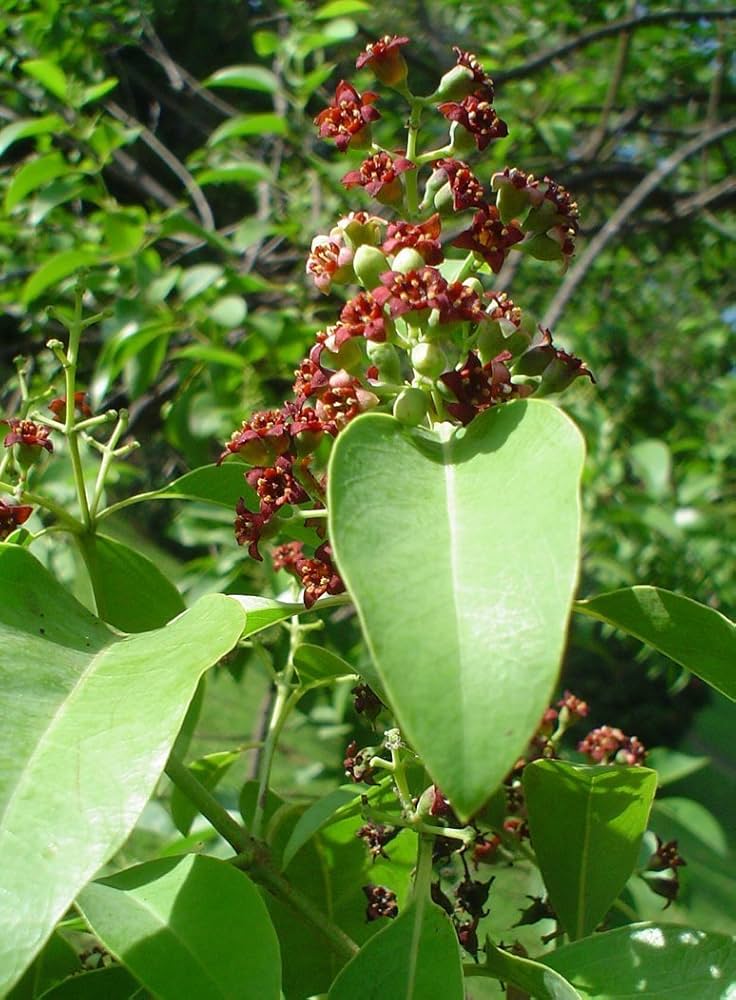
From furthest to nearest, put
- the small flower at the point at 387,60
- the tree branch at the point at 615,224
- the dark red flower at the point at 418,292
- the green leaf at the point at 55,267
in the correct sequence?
the tree branch at the point at 615,224 → the green leaf at the point at 55,267 → the small flower at the point at 387,60 → the dark red flower at the point at 418,292

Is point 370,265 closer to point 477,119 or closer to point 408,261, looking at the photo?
point 408,261

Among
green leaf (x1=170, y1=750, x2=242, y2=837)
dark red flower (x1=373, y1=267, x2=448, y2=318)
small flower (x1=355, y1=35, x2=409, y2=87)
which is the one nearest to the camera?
dark red flower (x1=373, y1=267, x2=448, y2=318)

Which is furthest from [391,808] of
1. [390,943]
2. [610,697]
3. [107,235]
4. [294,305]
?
[610,697]

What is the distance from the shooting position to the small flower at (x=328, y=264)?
0.82m

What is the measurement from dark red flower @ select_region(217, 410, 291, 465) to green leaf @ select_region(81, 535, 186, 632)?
224 millimetres

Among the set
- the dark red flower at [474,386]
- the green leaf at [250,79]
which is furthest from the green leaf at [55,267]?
the dark red flower at [474,386]

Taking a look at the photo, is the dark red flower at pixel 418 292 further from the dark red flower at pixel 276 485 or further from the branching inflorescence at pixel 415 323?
the dark red flower at pixel 276 485

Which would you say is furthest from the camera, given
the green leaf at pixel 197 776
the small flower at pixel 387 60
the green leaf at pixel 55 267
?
the green leaf at pixel 55 267

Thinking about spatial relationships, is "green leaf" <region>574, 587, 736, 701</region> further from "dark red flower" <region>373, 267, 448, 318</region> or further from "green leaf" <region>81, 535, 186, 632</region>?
"green leaf" <region>81, 535, 186, 632</region>

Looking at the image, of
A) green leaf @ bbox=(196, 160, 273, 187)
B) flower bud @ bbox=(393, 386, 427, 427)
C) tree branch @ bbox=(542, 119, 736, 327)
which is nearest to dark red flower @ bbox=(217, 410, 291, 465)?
flower bud @ bbox=(393, 386, 427, 427)

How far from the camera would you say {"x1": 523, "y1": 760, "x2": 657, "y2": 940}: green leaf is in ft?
2.73

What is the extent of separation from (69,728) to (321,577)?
0.24 metres

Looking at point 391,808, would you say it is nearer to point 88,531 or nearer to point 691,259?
point 88,531

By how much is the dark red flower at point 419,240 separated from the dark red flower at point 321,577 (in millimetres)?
229
